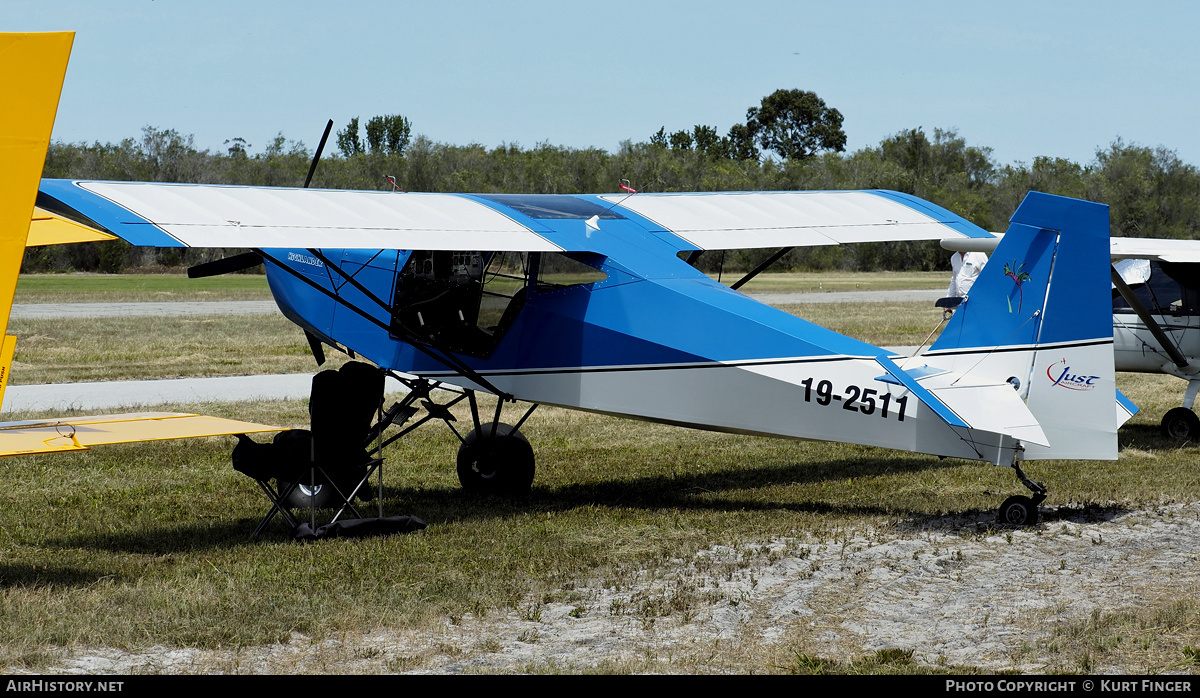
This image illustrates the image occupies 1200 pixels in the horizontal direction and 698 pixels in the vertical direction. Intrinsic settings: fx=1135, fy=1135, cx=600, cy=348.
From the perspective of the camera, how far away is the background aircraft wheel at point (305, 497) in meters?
8.70

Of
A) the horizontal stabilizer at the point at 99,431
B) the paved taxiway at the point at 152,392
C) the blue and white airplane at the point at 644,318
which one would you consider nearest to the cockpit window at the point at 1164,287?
the blue and white airplane at the point at 644,318

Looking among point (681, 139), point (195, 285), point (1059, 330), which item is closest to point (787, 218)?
point (1059, 330)

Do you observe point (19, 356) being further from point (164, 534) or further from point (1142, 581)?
point (1142, 581)

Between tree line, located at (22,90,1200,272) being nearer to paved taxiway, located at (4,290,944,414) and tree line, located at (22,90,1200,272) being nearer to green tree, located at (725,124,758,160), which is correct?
green tree, located at (725,124,758,160)

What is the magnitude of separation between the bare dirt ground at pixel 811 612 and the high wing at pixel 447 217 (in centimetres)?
269

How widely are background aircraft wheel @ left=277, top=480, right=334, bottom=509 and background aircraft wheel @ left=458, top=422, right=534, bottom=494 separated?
1.24 metres

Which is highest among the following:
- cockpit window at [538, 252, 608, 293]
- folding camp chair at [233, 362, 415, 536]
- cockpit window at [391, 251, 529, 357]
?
cockpit window at [538, 252, 608, 293]

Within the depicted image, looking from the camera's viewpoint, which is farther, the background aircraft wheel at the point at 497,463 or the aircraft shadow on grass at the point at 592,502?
the background aircraft wheel at the point at 497,463

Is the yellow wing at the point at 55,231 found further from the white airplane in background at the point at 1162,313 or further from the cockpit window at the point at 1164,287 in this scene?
the cockpit window at the point at 1164,287

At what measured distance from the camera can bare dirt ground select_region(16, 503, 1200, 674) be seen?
4.95 meters

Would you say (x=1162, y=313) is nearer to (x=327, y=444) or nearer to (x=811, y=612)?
(x=811, y=612)

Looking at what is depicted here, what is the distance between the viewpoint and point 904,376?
724 centimetres

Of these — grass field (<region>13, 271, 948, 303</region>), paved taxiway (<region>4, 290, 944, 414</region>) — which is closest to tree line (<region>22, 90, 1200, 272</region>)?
grass field (<region>13, 271, 948, 303</region>)

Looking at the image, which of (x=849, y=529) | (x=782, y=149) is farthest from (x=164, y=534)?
(x=782, y=149)
